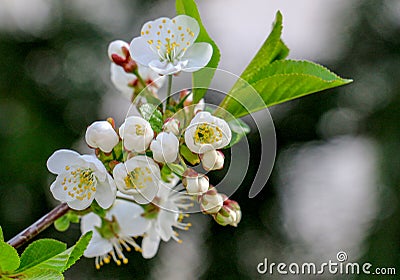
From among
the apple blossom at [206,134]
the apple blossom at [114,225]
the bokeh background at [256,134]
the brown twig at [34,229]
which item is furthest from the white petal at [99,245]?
the bokeh background at [256,134]

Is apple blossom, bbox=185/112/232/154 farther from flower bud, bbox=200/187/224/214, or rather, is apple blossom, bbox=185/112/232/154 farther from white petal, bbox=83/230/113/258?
white petal, bbox=83/230/113/258

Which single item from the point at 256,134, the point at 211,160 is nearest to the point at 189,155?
the point at 211,160

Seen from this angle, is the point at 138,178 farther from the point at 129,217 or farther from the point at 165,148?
the point at 129,217

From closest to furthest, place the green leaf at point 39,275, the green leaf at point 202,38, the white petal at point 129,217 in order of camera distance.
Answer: the green leaf at point 39,275
the green leaf at point 202,38
the white petal at point 129,217

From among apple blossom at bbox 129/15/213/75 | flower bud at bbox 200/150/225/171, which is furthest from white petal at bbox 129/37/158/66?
flower bud at bbox 200/150/225/171

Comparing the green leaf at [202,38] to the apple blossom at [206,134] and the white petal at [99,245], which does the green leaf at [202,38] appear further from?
the white petal at [99,245]

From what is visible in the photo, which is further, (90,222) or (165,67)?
(90,222)
